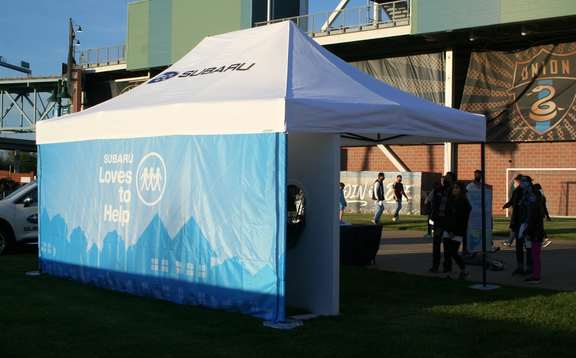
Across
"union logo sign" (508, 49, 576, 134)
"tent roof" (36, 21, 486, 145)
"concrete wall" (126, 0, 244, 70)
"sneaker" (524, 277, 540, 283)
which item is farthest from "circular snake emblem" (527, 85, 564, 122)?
"tent roof" (36, 21, 486, 145)

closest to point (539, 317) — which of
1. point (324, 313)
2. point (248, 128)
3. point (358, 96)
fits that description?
point (324, 313)

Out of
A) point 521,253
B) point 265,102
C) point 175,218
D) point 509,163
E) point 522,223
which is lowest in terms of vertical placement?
point 521,253

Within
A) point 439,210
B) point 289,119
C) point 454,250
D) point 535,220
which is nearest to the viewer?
point 289,119

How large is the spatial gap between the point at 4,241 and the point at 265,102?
10444 mm

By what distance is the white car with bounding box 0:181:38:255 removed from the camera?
15.5 m

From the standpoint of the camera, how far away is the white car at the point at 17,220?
50.8ft

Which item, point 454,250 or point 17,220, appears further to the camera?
point 17,220

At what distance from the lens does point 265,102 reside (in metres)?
7.67

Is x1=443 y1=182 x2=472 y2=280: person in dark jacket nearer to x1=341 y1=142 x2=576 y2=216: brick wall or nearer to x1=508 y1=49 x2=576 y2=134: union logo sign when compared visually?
x1=508 y1=49 x2=576 y2=134: union logo sign

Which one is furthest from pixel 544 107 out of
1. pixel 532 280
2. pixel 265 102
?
pixel 265 102

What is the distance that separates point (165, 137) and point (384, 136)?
464 cm

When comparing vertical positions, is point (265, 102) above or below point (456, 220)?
above

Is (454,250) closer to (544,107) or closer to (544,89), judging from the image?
(544,107)

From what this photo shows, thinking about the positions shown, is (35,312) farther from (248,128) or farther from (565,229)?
(565,229)
